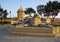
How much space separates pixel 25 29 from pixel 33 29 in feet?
3.04

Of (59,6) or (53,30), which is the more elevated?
(59,6)

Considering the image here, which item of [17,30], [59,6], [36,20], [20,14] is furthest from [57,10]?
[17,30]

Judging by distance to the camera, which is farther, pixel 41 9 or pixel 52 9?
pixel 41 9

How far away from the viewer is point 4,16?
73.2 metres

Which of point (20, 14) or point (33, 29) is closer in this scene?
point (33, 29)

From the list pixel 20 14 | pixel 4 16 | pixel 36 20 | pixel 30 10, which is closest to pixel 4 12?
pixel 4 16

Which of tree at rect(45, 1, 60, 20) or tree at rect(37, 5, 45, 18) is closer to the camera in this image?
tree at rect(45, 1, 60, 20)

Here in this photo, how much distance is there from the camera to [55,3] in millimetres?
71875

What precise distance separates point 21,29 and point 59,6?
54.5m

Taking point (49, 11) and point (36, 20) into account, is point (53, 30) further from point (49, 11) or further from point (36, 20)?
point (49, 11)

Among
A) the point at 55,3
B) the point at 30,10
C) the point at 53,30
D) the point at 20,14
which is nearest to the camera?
the point at 53,30

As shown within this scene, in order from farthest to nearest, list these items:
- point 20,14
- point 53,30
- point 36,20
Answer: point 20,14 < point 36,20 < point 53,30

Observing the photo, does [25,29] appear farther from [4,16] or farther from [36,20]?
[4,16]

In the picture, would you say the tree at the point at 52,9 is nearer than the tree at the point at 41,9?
Yes
